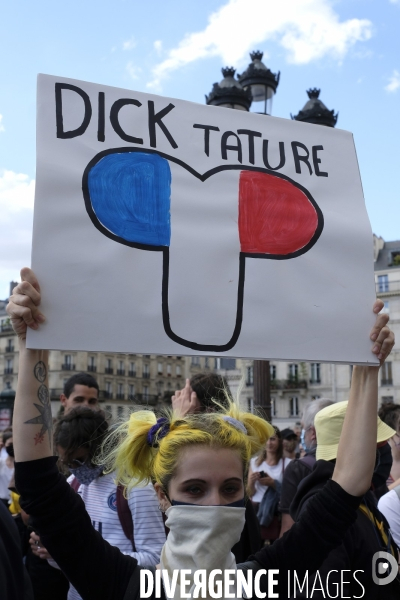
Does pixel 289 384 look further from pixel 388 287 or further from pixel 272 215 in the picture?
pixel 272 215

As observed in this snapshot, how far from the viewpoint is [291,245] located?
7.24 ft

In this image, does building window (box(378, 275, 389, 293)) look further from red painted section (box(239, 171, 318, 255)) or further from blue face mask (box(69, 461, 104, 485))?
red painted section (box(239, 171, 318, 255))

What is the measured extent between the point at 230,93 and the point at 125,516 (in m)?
4.80

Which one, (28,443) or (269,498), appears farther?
(269,498)

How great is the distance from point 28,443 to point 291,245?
1103 millimetres

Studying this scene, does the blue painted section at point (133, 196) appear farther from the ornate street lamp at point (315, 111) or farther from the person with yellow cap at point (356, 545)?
the ornate street lamp at point (315, 111)

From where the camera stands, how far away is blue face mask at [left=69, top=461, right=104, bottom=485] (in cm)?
303

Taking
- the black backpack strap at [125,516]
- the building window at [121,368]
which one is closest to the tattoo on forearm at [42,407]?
the black backpack strap at [125,516]

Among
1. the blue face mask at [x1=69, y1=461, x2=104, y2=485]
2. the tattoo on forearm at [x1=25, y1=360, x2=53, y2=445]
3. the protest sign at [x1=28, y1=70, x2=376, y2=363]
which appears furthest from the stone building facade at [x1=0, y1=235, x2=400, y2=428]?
the tattoo on forearm at [x1=25, y1=360, x2=53, y2=445]

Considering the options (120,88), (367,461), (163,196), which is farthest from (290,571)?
(120,88)

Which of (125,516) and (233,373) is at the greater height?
(125,516)

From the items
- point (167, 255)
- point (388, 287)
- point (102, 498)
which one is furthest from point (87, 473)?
point (388, 287)

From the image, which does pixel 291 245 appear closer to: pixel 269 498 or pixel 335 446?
pixel 335 446

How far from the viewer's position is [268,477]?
252 inches
